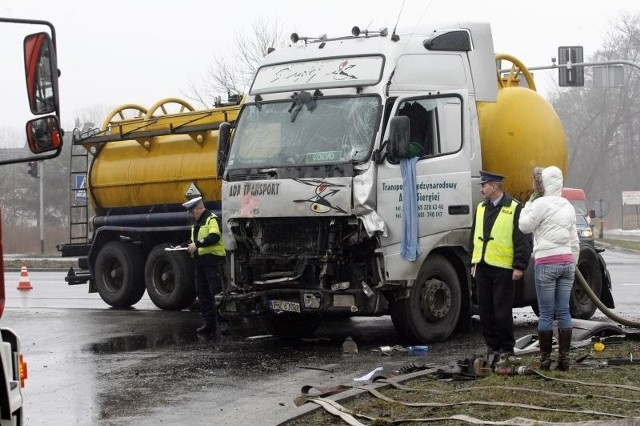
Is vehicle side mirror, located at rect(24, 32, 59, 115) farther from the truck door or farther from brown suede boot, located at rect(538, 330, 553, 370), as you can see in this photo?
the truck door

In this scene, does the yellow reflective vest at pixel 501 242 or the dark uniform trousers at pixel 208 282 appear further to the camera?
the dark uniform trousers at pixel 208 282

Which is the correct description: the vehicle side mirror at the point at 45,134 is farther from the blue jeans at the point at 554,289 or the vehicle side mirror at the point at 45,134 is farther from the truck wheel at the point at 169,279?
the truck wheel at the point at 169,279

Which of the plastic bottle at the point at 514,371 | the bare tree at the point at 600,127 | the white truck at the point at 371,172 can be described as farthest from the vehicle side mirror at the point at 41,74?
the bare tree at the point at 600,127

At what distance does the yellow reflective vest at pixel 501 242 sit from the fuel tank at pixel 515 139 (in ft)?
7.25

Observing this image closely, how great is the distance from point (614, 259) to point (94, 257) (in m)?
19.7

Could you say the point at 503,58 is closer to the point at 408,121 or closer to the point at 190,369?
the point at 408,121

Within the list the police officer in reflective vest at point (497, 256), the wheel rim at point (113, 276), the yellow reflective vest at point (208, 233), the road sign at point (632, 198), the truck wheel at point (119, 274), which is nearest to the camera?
the police officer in reflective vest at point (497, 256)

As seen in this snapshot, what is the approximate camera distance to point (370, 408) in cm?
820

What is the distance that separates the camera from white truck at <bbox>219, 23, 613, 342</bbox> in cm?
1209

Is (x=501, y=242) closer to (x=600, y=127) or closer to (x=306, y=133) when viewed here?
(x=306, y=133)

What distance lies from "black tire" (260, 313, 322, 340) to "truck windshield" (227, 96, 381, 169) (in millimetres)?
1900

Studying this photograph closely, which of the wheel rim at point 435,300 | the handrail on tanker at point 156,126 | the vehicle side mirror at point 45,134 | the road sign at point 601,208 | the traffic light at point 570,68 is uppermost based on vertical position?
the traffic light at point 570,68

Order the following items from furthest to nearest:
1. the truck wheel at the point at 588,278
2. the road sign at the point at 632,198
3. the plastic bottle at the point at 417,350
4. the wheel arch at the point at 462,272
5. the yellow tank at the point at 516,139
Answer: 1. the road sign at the point at 632,198
2. the truck wheel at the point at 588,278
3. the yellow tank at the point at 516,139
4. the wheel arch at the point at 462,272
5. the plastic bottle at the point at 417,350

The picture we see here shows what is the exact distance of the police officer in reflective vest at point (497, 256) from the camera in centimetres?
1094
